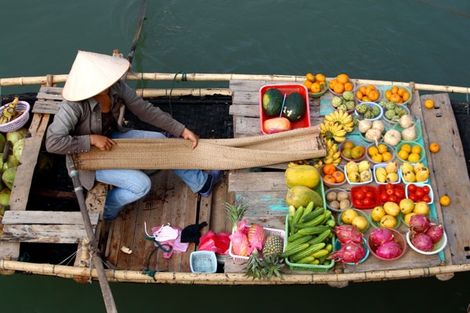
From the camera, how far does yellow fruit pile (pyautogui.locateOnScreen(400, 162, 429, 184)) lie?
4.73 m

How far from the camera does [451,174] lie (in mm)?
4906

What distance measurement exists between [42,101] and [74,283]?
6.90 ft

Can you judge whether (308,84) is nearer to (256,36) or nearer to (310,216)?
(310,216)

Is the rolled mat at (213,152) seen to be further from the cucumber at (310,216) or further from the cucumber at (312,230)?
the cucumber at (312,230)

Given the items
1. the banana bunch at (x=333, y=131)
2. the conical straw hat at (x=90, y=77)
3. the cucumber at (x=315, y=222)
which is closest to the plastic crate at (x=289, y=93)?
the banana bunch at (x=333, y=131)

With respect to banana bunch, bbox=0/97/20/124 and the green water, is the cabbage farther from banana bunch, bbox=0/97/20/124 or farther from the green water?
the green water

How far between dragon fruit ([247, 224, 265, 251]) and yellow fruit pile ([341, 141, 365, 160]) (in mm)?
1220

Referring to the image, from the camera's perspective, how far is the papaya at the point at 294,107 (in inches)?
202

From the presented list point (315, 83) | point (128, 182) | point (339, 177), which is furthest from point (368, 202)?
point (128, 182)

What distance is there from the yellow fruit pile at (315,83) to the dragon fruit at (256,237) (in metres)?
1.77

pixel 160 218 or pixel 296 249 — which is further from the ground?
pixel 160 218

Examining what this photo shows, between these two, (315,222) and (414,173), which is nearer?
(315,222)

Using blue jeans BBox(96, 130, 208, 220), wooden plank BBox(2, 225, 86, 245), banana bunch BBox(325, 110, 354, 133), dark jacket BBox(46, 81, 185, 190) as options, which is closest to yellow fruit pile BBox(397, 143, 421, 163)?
banana bunch BBox(325, 110, 354, 133)

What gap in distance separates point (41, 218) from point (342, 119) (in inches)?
123
